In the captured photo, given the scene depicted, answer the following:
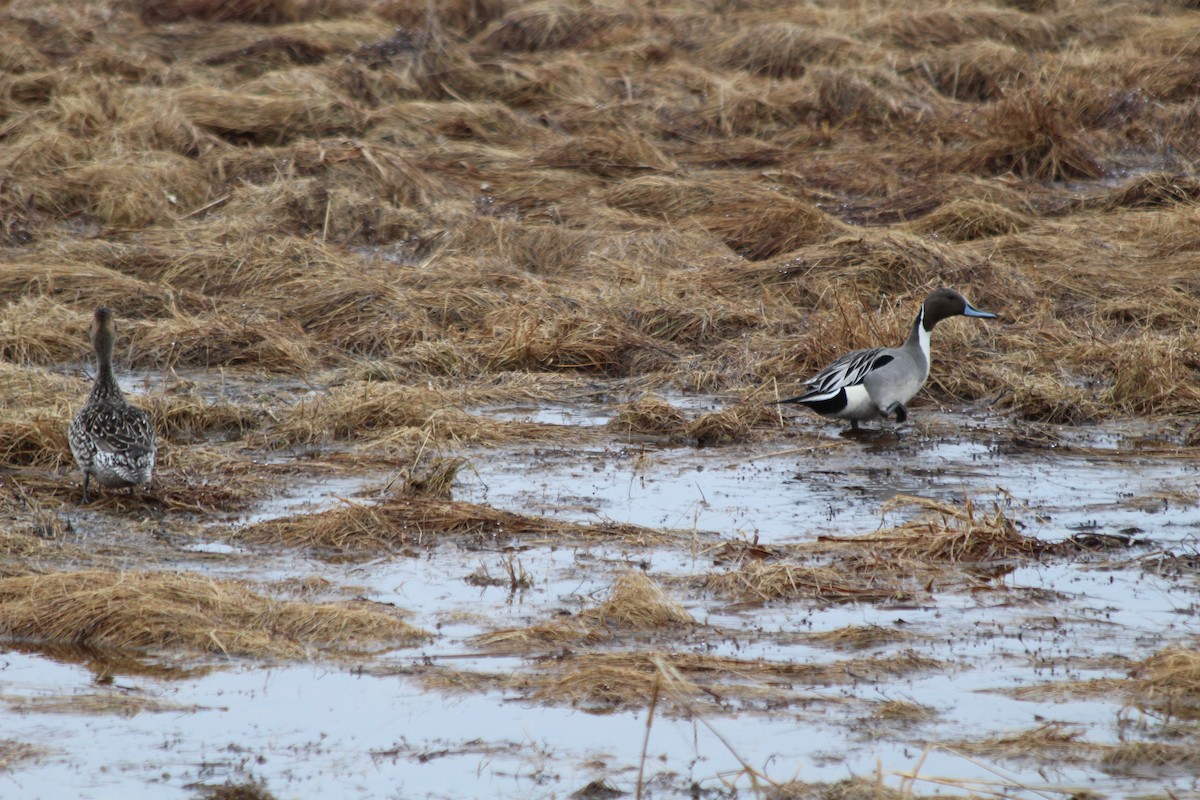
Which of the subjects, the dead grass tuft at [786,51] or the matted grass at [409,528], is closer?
the matted grass at [409,528]

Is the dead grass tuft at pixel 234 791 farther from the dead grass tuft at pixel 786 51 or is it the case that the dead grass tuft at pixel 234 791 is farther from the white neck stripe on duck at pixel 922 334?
the dead grass tuft at pixel 786 51

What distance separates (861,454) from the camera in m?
7.94

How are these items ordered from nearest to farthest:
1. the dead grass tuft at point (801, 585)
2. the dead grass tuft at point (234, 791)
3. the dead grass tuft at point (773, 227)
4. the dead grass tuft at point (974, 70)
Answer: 1. the dead grass tuft at point (234, 791)
2. the dead grass tuft at point (801, 585)
3. the dead grass tuft at point (773, 227)
4. the dead grass tuft at point (974, 70)

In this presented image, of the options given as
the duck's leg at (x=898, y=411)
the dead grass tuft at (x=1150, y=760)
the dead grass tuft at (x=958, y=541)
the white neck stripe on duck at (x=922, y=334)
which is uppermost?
the dead grass tuft at (x=1150, y=760)

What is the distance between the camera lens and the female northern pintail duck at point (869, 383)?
316 inches

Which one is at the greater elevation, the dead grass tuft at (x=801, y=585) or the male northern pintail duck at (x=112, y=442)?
the male northern pintail duck at (x=112, y=442)

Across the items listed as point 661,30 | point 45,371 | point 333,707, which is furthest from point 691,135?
Answer: point 333,707

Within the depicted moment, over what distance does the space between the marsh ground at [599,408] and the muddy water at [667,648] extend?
19 mm

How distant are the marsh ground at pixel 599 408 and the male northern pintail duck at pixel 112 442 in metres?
0.16

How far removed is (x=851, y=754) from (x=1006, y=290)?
599cm

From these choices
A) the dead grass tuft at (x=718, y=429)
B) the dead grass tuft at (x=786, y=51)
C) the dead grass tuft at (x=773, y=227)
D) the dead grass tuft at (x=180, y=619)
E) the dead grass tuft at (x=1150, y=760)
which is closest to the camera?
the dead grass tuft at (x=1150, y=760)

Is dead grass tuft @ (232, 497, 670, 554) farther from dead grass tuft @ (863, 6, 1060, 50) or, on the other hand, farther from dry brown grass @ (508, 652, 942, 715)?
dead grass tuft @ (863, 6, 1060, 50)

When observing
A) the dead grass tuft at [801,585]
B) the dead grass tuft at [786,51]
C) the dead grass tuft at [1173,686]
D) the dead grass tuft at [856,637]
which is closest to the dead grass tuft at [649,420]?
the dead grass tuft at [801,585]

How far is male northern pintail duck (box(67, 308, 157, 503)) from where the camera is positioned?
6.46 m
